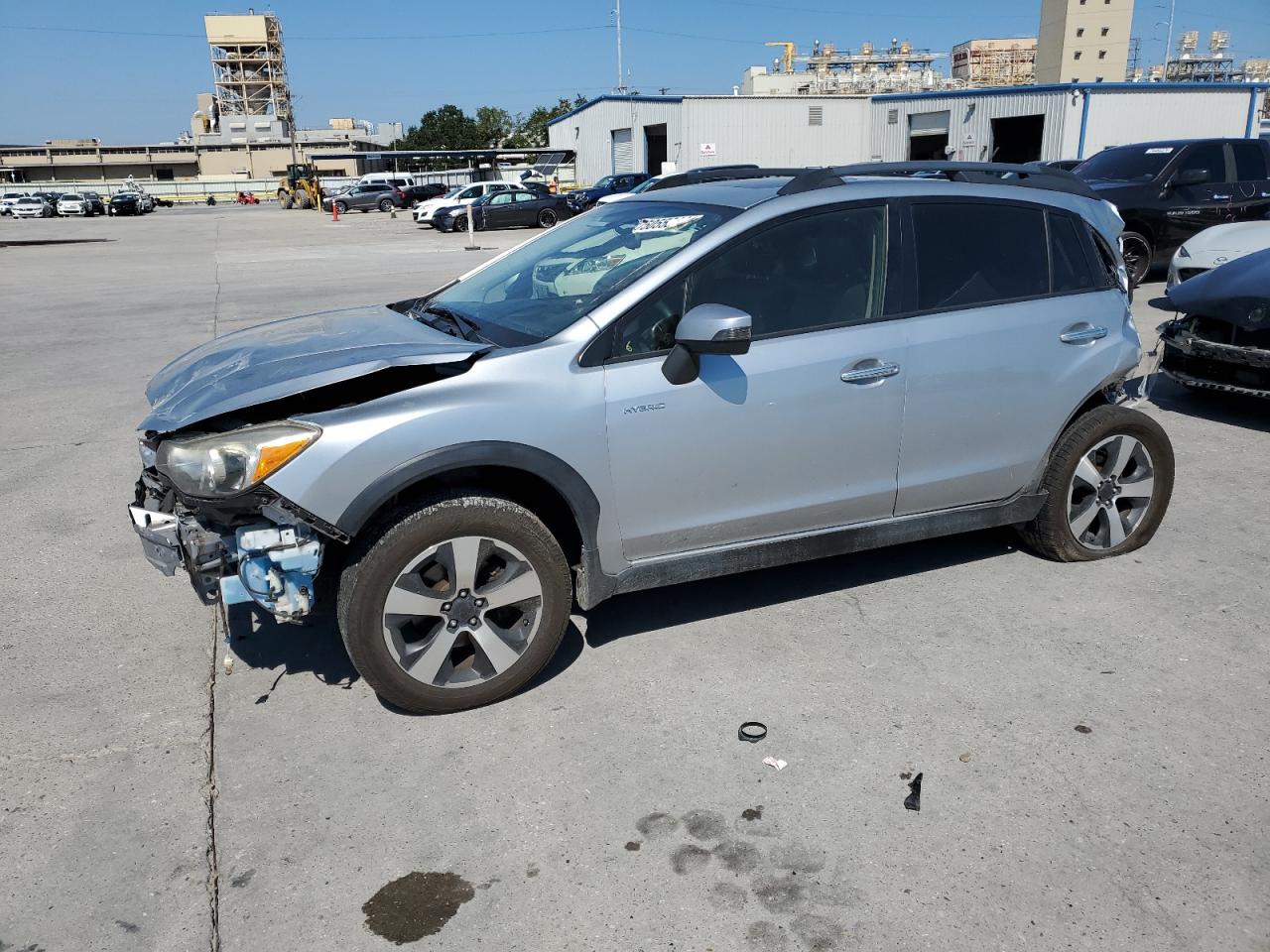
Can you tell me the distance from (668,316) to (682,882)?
1945 millimetres

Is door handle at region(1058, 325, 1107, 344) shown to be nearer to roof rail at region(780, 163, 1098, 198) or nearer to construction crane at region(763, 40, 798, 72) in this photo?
roof rail at region(780, 163, 1098, 198)

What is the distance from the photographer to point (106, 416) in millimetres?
7777

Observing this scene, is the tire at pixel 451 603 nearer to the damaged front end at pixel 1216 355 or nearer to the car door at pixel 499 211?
the damaged front end at pixel 1216 355

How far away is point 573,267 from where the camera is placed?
422cm

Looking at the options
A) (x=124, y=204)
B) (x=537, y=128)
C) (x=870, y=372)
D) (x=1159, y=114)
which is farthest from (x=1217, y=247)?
(x=537, y=128)

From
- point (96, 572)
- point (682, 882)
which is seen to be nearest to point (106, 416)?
point (96, 572)

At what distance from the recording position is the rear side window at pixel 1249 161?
43.8 feet

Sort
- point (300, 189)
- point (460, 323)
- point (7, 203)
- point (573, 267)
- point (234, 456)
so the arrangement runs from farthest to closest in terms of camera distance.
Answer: point (300, 189) → point (7, 203) → point (573, 267) → point (460, 323) → point (234, 456)

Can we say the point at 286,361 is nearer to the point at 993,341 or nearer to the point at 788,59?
the point at 993,341

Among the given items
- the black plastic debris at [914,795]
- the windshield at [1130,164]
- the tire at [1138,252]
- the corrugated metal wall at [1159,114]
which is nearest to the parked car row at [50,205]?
the corrugated metal wall at [1159,114]

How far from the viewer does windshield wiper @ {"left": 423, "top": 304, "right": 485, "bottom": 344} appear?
3.89 m

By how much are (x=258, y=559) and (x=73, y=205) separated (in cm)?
6234

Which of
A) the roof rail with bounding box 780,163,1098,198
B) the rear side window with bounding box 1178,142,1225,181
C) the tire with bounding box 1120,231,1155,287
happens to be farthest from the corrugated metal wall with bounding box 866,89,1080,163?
the roof rail with bounding box 780,163,1098,198

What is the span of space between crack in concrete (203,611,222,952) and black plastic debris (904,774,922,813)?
198cm
